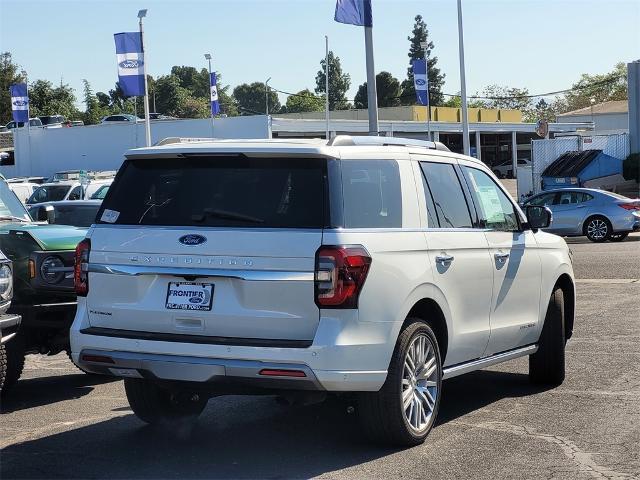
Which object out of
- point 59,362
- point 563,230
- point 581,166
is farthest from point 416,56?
point 59,362

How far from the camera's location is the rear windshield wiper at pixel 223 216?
6190 mm

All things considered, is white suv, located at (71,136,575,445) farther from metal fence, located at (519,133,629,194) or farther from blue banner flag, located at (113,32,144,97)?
metal fence, located at (519,133,629,194)

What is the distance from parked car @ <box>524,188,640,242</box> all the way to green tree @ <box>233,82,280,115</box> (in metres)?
158

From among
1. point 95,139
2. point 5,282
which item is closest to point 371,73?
point 5,282

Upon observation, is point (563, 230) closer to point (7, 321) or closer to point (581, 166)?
point (581, 166)

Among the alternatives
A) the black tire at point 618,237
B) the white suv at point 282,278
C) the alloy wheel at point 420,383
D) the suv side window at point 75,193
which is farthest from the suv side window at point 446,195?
the suv side window at point 75,193

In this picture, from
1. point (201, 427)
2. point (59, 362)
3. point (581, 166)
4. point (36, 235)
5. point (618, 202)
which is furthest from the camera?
point (581, 166)

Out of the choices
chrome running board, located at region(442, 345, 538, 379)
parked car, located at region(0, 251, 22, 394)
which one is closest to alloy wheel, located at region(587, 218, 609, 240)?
chrome running board, located at region(442, 345, 538, 379)

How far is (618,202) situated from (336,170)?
20.8 metres

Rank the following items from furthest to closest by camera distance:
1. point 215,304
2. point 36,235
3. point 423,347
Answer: point 36,235, point 423,347, point 215,304

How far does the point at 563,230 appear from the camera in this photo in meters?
26.5

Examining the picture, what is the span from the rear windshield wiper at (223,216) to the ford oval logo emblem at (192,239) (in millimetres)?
147

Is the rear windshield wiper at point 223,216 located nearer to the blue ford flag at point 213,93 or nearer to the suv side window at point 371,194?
the suv side window at point 371,194

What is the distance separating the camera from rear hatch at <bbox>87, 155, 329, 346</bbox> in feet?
19.6
